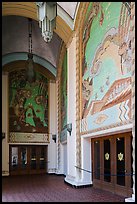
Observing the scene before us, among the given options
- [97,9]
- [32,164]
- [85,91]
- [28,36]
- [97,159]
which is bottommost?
[32,164]

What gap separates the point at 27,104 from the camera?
15.5 meters

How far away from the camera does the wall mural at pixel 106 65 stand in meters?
6.35

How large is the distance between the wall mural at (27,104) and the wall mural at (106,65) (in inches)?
262

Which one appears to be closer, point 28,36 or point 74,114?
point 74,114

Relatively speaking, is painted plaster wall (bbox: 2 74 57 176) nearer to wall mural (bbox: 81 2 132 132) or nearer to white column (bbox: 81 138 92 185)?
white column (bbox: 81 138 92 185)

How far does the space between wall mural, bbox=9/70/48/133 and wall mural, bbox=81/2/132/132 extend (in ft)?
21.8

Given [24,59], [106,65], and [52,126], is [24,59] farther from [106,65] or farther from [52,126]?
[106,65]

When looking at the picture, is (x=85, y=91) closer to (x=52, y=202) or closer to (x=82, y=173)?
(x=82, y=173)

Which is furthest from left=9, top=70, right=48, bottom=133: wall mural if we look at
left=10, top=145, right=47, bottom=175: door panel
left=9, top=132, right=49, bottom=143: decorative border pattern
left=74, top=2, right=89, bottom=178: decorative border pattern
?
left=74, top=2, right=89, bottom=178: decorative border pattern

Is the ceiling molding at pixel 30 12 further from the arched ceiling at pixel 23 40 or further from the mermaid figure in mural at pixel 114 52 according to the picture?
the mermaid figure in mural at pixel 114 52

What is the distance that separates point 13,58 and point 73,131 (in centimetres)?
697

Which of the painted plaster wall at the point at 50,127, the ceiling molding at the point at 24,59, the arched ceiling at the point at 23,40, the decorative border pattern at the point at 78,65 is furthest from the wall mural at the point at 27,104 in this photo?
the decorative border pattern at the point at 78,65

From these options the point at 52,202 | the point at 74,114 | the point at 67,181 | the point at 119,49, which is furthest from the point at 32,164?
the point at 119,49

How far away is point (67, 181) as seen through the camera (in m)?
9.95
